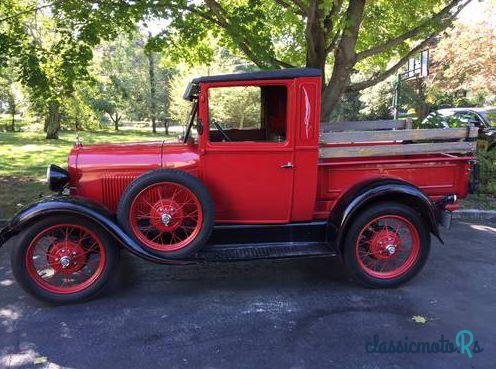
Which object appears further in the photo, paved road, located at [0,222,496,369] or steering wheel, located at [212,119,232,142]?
steering wheel, located at [212,119,232,142]

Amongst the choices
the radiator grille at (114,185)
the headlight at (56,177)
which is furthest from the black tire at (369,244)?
the headlight at (56,177)

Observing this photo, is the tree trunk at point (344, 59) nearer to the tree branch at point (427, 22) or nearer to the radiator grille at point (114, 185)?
the tree branch at point (427, 22)

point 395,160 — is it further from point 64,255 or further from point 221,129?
point 64,255

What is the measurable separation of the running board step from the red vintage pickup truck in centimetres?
2

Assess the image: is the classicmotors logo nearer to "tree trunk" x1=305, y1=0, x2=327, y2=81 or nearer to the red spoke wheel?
the red spoke wheel

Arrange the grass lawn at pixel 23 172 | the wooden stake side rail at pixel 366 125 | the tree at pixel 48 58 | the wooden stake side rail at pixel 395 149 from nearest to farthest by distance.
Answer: the wooden stake side rail at pixel 395 149
the wooden stake side rail at pixel 366 125
the grass lawn at pixel 23 172
the tree at pixel 48 58

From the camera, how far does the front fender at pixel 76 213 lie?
4.08 meters

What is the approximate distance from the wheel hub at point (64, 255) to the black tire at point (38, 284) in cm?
21

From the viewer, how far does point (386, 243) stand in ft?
15.2

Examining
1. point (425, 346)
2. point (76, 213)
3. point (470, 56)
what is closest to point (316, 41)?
point (76, 213)

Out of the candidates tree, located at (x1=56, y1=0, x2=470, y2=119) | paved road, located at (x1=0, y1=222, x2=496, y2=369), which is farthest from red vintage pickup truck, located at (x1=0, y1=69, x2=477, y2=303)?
tree, located at (x1=56, y1=0, x2=470, y2=119)

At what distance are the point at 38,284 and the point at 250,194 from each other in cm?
205

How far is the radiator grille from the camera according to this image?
4.59 m

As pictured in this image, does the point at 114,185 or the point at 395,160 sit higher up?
the point at 395,160
